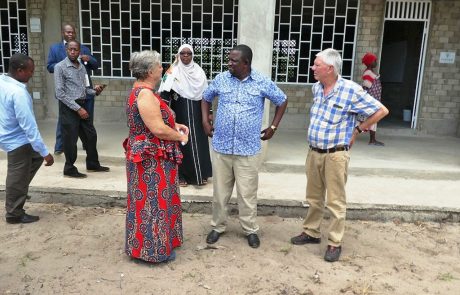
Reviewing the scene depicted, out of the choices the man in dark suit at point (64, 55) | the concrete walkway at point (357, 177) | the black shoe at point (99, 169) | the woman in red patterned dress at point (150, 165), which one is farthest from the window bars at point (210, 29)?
the woman in red patterned dress at point (150, 165)

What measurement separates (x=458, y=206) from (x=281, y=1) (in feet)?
15.6

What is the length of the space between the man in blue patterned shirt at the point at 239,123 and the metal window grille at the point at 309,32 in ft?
14.8

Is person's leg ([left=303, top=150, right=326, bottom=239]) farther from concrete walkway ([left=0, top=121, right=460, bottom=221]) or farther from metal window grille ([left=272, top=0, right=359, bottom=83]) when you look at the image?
metal window grille ([left=272, top=0, right=359, bottom=83])

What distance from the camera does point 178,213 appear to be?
3768 millimetres

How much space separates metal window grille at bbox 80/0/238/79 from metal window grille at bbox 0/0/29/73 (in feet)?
3.55

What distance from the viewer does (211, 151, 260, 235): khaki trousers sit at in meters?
3.80

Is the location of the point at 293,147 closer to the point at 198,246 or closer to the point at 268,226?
the point at 268,226

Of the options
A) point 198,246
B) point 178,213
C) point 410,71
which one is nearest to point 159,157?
point 178,213

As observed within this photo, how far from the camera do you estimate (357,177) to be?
5.73 metres

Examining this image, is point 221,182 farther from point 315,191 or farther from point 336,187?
point 336,187

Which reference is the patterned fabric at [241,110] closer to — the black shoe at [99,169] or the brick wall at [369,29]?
the black shoe at [99,169]

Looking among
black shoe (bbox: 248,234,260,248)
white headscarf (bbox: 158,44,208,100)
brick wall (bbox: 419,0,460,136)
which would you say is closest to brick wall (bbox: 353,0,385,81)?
brick wall (bbox: 419,0,460,136)

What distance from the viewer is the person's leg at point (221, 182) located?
3840 mm

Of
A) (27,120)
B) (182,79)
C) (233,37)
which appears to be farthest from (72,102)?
(233,37)
